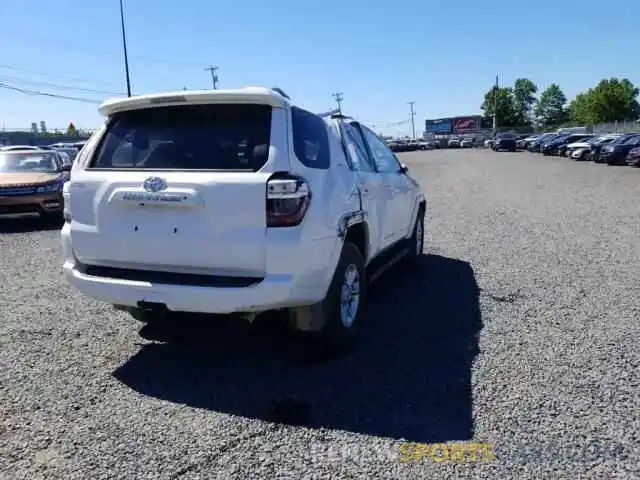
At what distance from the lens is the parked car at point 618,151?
3167 cm

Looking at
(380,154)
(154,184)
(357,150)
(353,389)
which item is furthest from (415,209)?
(154,184)

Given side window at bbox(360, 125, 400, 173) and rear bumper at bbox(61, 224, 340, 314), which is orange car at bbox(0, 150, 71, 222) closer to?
side window at bbox(360, 125, 400, 173)

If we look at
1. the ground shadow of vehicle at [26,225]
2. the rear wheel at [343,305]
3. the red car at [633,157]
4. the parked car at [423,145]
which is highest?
the parked car at [423,145]

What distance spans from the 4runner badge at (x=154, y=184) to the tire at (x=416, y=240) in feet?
12.6

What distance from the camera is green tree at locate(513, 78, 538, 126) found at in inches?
5359

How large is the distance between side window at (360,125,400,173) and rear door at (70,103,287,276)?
6.76ft

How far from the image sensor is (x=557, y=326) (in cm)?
495

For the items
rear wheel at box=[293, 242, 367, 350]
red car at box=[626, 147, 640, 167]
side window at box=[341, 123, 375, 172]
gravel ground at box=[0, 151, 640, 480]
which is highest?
side window at box=[341, 123, 375, 172]

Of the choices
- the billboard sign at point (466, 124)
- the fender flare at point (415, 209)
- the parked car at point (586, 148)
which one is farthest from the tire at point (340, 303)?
the billboard sign at point (466, 124)

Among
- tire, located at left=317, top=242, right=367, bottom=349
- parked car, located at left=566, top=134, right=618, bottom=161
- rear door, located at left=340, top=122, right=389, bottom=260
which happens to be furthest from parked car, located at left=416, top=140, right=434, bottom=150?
tire, located at left=317, top=242, right=367, bottom=349

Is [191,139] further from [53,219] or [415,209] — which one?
[53,219]

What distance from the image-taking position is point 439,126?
129875mm

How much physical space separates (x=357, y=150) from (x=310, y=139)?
44.5 inches

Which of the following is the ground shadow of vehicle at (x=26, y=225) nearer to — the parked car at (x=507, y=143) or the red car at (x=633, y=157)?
the red car at (x=633, y=157)
